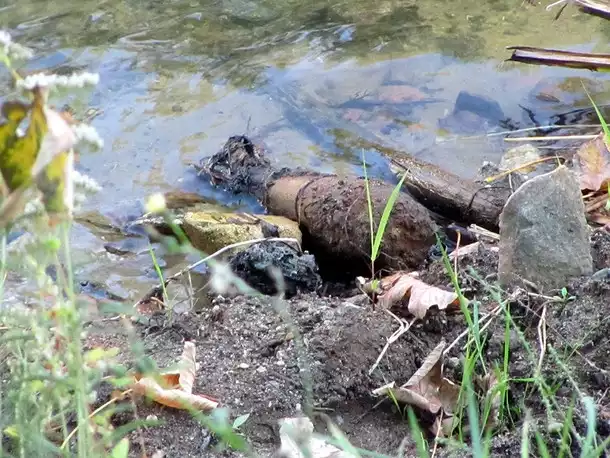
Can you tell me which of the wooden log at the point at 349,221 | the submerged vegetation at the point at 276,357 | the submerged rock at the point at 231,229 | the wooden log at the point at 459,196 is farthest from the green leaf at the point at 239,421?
the wooden log at the point at 459,196

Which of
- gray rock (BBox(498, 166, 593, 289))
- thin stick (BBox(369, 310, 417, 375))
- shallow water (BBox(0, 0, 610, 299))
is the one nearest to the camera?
thin stick (BBox(369, 310, 417, 375))

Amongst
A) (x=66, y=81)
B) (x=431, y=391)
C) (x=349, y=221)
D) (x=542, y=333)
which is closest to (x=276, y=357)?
(x=431, y=391)

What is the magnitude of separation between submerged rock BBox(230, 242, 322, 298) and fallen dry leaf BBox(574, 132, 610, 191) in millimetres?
1197

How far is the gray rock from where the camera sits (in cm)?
208

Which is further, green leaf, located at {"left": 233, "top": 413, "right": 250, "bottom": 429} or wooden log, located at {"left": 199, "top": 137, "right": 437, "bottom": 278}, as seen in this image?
wooden log, located at {"left": 199, "top": 137, "right": 437, "bottom": 278}

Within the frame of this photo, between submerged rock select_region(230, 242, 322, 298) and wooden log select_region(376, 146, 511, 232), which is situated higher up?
submerged rock select_region(230, 242, 322, 298)

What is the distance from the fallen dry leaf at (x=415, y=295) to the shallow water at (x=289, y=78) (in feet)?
4.71

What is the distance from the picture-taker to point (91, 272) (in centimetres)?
345

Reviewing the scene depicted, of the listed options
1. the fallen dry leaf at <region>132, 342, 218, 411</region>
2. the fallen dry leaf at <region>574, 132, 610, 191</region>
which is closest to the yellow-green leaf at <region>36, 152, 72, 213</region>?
the fallen dry leaf at <region>132, 342, 218, 411</region>

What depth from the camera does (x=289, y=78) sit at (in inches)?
210

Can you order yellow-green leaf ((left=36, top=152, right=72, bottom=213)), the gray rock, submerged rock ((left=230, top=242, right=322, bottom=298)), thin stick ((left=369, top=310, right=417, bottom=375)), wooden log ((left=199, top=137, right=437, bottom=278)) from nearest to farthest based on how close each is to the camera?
yellow-green leaf ((left=36, top=152, right=72, bottom=213)), thin stick ((left=369, top=310, right=417, bottom=375)), the gray rock, submerged rock ((left=230, top=242, right=322, bottom=298)), wooden log ((left=199, top=137, right=437, bottom=278))

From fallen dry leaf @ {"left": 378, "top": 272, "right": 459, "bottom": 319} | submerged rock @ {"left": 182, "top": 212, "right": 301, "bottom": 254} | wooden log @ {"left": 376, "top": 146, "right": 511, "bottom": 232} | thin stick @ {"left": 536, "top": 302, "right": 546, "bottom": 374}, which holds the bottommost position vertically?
wooden log @ {"left": 376, "top": 146, "right": 511, "bottom": 232}

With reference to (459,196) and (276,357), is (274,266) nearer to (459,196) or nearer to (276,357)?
(276,357)

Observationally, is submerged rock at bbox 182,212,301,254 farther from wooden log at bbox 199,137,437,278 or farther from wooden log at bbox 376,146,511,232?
wooden log at bbox 376,146,511,232
